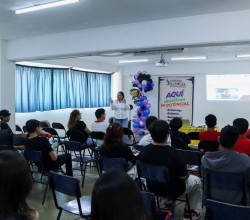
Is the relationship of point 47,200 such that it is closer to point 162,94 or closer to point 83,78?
point 83,78

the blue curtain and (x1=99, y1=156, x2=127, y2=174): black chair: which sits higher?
the blue curtain

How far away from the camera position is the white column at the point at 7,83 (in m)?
6.69

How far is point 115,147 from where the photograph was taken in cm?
360

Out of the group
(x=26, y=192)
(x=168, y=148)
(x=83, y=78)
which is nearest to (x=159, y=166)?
(x=168, y=148)

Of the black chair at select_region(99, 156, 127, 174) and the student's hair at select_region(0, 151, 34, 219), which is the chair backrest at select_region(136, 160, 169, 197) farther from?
the student's hair at select_region(0, 151, 34, 219)

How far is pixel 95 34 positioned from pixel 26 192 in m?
4.58

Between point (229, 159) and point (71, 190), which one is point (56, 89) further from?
point (229, 159)

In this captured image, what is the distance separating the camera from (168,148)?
2830mm

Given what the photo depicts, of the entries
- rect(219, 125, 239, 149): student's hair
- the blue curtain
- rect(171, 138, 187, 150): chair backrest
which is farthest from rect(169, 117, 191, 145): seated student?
the blue curtain

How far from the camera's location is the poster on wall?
35.4 ft

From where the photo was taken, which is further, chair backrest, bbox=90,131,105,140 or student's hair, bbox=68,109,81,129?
student's hair, bbox=68,109,81,129

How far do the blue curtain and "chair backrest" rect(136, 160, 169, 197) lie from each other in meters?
5.54

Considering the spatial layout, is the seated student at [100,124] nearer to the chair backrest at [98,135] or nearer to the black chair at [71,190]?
the chair backrest at [98,135]

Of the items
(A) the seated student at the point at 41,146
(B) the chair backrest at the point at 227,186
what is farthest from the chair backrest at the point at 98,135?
(B) the chair backrest at the point at 227,186
